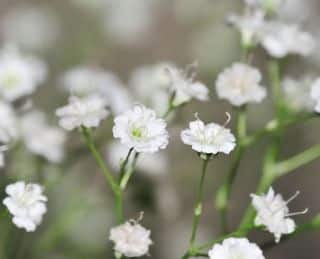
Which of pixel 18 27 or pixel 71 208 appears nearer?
pixel 71 208

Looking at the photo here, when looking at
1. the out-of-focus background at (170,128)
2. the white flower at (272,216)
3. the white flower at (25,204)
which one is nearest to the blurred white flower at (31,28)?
the out-of-focus background at (170,128)

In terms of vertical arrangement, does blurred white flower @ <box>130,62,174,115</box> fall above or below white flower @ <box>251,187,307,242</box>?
above

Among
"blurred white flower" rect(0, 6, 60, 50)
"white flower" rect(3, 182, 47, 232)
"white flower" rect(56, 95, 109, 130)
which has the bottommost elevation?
"white flower" rect(3, 182, 47, 232)

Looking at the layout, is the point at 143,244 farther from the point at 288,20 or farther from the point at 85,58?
the point at 85,58

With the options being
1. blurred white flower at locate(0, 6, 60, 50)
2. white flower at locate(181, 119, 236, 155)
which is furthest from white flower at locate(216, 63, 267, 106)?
blurred white flower at locate(0, 6, 60, 50)

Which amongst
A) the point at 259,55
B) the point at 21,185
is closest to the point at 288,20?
the point at 21,185

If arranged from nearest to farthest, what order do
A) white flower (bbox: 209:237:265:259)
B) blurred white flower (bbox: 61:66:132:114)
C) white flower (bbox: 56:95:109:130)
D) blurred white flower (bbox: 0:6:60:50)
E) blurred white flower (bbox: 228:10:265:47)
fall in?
white flower (bbox: 209:237:265:259) < white flower (bbox: 56:95:109:130) < blurred white flower (bbox: 228:10:265:47) < blurred white flower (bbox: 61:66:132:114) < blurred white flower (bbox: 0:6:60:50)

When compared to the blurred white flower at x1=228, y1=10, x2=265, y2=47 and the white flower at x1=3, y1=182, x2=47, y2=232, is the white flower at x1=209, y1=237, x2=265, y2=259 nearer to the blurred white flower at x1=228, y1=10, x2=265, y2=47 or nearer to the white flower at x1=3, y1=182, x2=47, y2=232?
the white flower at x1=3, y1=182, x2=47, y2=232

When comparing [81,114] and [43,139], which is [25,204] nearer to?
[81,114]
